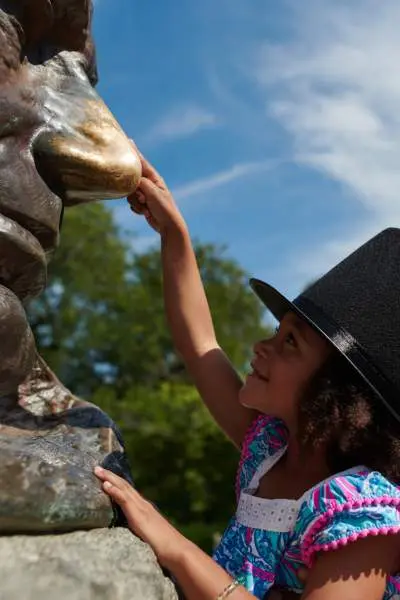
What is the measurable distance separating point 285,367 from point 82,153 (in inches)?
24.2

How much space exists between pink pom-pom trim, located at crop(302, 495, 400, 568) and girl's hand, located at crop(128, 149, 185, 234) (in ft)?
2.85

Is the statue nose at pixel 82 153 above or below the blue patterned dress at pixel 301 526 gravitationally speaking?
above

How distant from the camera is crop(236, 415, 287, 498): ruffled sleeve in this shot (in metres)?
2.03

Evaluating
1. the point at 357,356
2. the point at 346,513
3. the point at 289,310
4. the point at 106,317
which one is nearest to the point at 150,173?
the point at 289,310

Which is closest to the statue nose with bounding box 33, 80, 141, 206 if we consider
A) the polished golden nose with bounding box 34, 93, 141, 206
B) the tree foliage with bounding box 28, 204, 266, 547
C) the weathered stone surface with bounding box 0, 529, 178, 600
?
the polished golden nose with bounding box 34, 93, 141, 206

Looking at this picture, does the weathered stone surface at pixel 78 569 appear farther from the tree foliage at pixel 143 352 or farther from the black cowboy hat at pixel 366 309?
the tree foliage at pixel 143 352

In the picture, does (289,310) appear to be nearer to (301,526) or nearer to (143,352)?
(301,526)

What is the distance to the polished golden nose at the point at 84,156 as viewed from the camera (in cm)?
163

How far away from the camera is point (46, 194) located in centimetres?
163

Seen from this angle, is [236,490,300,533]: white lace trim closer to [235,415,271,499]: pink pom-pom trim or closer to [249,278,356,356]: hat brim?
[235,415,271,499]: pink pom-pom trim

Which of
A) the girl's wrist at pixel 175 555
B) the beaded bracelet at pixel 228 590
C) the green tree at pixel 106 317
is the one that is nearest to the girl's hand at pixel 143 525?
the girl's wrist at pixel 175 555

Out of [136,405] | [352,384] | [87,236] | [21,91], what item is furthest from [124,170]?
[87,236]

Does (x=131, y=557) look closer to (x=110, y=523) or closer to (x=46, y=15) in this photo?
(x=110, y=523)

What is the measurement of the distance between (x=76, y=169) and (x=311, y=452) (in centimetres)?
76
